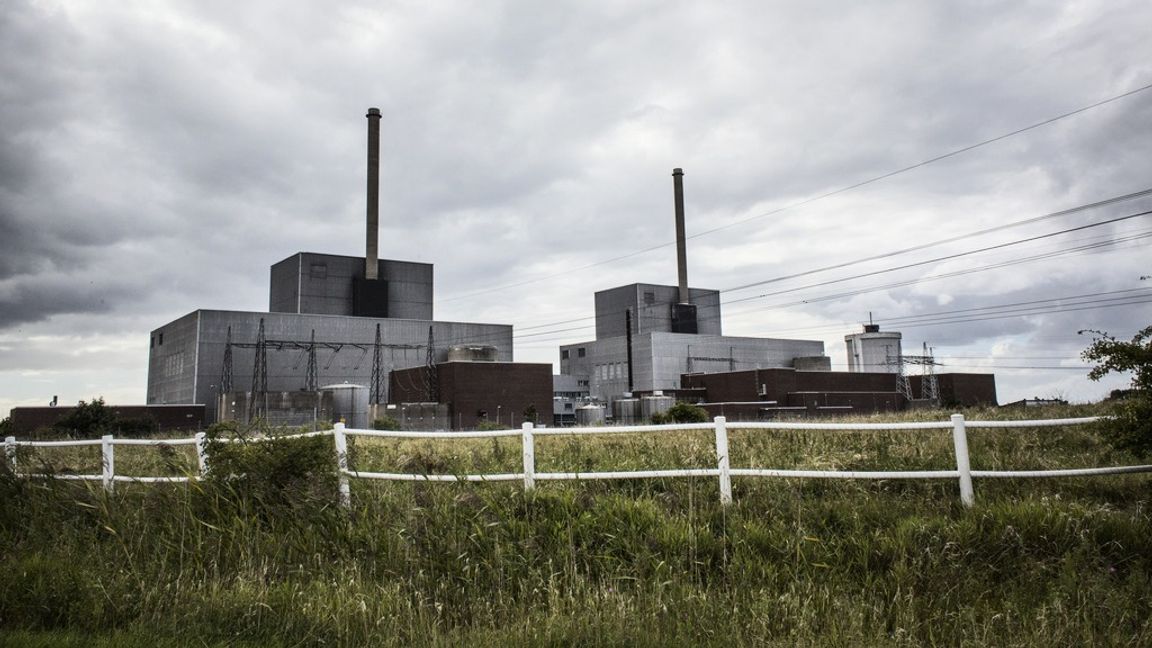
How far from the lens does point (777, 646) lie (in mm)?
4988

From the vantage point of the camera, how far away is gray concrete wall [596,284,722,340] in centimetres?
8875

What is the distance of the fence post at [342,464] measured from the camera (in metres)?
8.33

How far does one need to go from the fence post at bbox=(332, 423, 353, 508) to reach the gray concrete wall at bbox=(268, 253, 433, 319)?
2582 inches

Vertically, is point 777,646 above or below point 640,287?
below

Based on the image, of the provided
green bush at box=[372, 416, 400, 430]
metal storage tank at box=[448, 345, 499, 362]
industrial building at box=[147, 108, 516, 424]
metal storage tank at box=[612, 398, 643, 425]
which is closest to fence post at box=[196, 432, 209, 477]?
green bush at box=[372, 416, 400, 430]

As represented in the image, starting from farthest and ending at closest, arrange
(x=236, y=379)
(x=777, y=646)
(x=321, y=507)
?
(x=236, y=379) < (x=321, y=507) < (x=777, y=646)

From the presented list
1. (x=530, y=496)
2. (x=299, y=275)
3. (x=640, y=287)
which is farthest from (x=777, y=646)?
(x=640, y=287)

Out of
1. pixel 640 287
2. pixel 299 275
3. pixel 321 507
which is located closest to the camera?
pixel 321 507

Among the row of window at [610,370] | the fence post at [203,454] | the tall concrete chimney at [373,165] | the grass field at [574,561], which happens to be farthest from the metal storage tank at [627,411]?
the fence post at [203,454]

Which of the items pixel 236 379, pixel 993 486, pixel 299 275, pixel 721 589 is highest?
pixel 299 275

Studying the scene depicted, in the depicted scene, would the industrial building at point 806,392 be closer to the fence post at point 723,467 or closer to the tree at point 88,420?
the tree at point 88,420

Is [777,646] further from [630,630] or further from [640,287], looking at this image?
[640,287]

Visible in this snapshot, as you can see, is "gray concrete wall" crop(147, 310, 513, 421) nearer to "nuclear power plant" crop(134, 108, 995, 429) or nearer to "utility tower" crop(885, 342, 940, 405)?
"nuclear power plant" crop(134, 108, 995, 429)

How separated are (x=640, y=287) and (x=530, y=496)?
81.2 m
